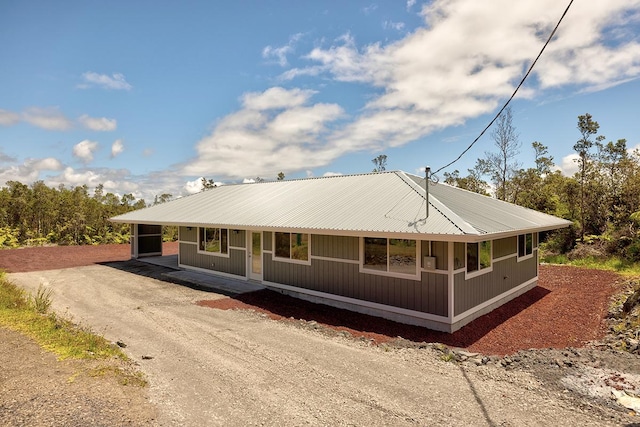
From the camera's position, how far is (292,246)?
11633 millimetres


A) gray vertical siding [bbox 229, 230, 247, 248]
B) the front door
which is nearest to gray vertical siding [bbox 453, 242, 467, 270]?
the front door

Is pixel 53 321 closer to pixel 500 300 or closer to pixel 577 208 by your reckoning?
pixel 500 300

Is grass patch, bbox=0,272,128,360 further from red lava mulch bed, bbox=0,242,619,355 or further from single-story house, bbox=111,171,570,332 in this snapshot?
single-story house, bbox=111,171,570,332

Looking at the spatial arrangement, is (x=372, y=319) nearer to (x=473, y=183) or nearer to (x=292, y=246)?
(x=292, y=246)

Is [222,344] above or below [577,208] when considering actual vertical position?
below

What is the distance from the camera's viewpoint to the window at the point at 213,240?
46.6 ft

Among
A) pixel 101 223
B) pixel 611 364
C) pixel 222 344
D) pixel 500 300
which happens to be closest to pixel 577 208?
pixel 500 300

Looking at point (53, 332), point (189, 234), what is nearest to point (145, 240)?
point (189, 234)

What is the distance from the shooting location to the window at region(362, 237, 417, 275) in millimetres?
8875

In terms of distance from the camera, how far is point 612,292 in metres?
12.1

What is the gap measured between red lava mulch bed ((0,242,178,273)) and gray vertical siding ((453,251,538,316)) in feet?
58.7

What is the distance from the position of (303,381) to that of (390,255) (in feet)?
14.9

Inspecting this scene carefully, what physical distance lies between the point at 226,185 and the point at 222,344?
1388cm

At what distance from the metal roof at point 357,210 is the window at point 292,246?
608mm
